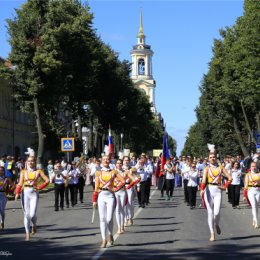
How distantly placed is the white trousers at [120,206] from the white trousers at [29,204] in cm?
192

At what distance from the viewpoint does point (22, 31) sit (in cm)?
4431

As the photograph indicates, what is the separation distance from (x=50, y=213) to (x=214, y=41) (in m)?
36.7

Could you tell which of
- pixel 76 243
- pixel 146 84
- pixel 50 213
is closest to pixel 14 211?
pixel 50 213

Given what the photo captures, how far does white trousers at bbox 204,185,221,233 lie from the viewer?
1427cm

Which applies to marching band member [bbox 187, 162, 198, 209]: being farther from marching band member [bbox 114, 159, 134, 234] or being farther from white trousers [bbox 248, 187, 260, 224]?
marching band member [bbox 114, 159, 134, 234]

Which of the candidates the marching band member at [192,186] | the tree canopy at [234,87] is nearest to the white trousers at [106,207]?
the marching band member at [192,186]

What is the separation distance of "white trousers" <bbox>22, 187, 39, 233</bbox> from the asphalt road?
41cm

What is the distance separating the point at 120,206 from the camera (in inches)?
619

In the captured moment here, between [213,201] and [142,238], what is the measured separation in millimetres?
1700

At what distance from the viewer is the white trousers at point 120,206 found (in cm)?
1550

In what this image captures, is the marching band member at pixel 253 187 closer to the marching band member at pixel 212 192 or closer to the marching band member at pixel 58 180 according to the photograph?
the marching band member at pixel 212 192

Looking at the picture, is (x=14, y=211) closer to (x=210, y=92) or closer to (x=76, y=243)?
(x=76, y=243)

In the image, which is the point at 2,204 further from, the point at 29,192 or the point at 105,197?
the point at 105,197

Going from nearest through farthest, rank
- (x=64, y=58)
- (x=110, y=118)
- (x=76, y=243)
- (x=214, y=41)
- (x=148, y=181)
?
(x=76, y=243) < (x=148, y=181) < (x=64, y=58) < (x=214, y=41) < (x=110, y=118)
